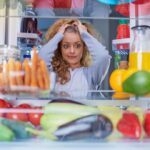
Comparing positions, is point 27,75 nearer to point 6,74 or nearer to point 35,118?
point 6,74

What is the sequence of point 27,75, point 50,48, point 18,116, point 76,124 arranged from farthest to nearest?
point 50,48 < point 27,75 < point 18,116 < point 76,124

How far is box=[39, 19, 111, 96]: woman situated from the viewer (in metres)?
1.36

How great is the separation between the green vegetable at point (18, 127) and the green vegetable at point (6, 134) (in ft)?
0.04

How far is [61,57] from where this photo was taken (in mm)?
1382

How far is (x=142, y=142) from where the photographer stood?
0.80m

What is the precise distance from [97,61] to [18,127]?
0.67 metres

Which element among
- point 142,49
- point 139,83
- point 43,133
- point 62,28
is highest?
point 62,28

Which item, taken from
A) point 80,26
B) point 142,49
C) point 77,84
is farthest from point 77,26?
point 142,49

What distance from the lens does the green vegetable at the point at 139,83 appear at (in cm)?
94

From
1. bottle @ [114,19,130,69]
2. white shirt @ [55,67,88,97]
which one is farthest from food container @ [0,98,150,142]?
bottle @ [114,19,130,69]

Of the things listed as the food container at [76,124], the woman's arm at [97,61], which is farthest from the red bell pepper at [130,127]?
the woman's arm at [97,61]

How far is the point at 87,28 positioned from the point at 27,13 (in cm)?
27

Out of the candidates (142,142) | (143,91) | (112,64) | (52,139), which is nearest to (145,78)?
(143,91)

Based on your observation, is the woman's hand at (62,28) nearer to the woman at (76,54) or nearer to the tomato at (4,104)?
the woman at (76,54)
